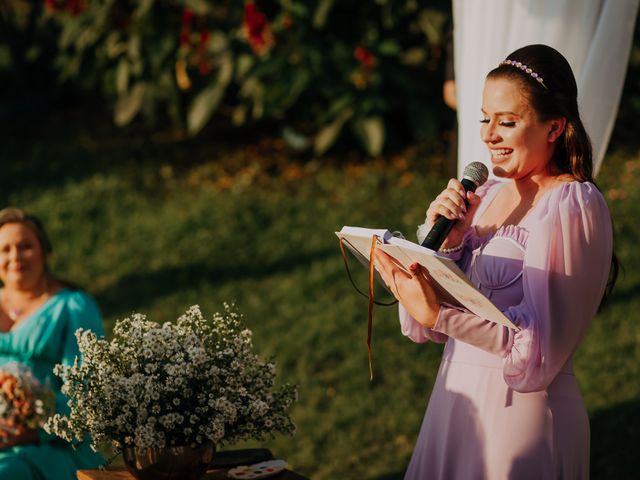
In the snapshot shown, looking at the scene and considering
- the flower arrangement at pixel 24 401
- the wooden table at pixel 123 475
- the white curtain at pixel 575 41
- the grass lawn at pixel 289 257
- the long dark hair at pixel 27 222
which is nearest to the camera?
the wooden table at pixel 123 475

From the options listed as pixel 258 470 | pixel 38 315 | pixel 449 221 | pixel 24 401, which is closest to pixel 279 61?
pixel 38 315

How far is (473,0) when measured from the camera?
12.8ft

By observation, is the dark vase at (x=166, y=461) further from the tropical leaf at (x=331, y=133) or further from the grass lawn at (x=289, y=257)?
the tropical leaf at (x=331, y=133)

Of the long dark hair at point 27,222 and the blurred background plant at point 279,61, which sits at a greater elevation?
the blurred background plant at point 279,61

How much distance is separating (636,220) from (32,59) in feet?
20.6

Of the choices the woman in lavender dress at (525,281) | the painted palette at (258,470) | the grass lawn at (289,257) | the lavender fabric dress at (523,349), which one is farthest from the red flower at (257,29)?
the woman in lavender dress at (525,281)

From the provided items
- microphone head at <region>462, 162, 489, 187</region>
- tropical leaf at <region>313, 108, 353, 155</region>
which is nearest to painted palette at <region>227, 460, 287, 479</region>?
microphone head at <region>462, 162, 489, 187</region>

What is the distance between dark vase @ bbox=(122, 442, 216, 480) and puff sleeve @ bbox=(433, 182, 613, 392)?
1.00m

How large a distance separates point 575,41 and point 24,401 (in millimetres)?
2430

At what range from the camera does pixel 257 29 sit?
7.93 metres

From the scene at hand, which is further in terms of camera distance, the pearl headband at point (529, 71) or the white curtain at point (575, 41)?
the white curtain at point (575, 41)

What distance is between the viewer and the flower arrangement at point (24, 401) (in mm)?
3994

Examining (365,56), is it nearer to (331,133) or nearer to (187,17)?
(331,133)

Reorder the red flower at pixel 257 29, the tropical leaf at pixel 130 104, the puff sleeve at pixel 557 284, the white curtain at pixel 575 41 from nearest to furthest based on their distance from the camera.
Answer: the puff sleeve at pixel 557 284
the white curtain at pixel 575 41
the red flower at pixel 257 29
the tropical leaf at pixel 130 104
